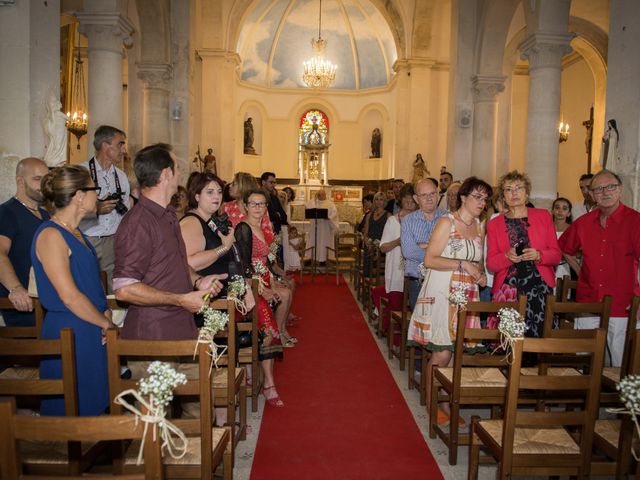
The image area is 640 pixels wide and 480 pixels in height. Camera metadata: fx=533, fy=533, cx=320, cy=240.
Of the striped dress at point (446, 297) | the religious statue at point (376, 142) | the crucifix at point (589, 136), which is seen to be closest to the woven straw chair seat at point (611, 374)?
the striped dress at point (446, 297)

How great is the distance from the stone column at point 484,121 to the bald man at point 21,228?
30.0ft

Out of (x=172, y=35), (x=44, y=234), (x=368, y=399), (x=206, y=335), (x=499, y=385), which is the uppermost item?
(x=172, y=35)

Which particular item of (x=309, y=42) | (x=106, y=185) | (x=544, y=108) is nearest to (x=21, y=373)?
(x=106, y=185)

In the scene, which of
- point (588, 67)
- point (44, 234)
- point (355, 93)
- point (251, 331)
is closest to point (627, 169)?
point (251, 331)

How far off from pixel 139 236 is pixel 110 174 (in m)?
2.83

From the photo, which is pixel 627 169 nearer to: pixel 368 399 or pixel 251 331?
pixel 368 399

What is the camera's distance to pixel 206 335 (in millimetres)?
2404

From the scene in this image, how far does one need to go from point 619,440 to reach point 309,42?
22.9 meters

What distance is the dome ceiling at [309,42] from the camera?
21641mm

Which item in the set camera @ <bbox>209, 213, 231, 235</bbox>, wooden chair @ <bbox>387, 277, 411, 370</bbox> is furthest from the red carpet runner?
camera @ <bbox>209, 213, 231, 235</bbox>

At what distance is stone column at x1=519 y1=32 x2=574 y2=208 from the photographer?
8.15m

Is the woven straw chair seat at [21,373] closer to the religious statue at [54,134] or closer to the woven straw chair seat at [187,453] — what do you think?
the woven straw chair seat at [187,453]

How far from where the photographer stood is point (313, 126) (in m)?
24.7

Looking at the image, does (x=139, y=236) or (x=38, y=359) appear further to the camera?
(x=38, y=359)
